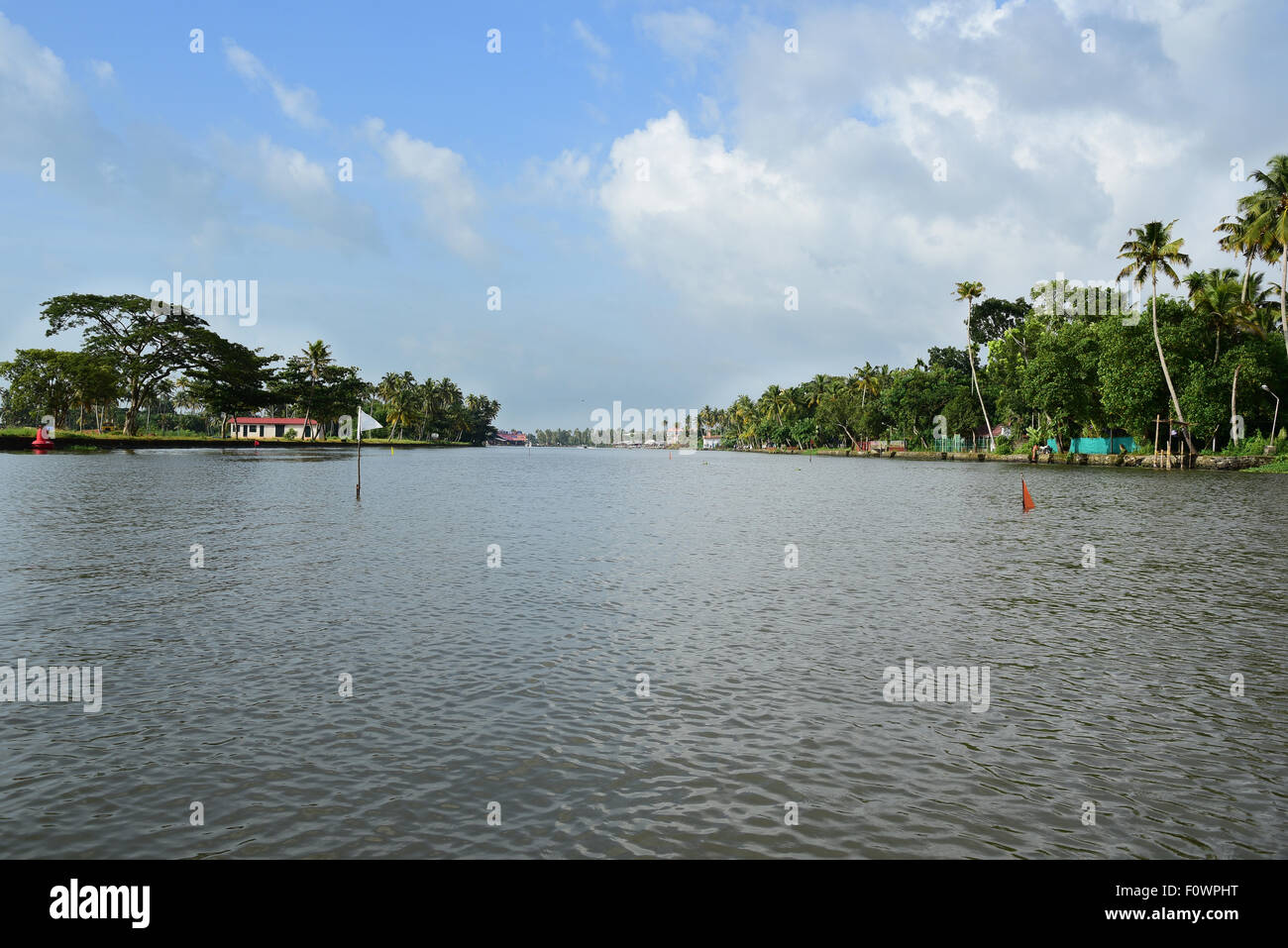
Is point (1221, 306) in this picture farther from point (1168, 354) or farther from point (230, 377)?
point (230, 377)

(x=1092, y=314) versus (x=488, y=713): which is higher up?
(x=1092, y=314)

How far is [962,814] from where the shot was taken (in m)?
6.62

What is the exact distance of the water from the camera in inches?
251

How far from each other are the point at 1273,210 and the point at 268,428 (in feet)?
553

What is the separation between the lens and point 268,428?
16975 cm

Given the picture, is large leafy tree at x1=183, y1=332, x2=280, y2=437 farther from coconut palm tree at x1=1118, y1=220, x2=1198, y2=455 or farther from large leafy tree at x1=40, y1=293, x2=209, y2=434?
coconut palm tree at x1=1118, y1=220, x2=1198, y2=455

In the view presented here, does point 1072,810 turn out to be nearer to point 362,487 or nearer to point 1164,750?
point 1164,750

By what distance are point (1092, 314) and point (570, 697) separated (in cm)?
11227

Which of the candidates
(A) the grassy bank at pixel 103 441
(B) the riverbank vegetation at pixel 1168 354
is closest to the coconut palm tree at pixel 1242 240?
(B) the riverbank vegetation at pixel 1168 354

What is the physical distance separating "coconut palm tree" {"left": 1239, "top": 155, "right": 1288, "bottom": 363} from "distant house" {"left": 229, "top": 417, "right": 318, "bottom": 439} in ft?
517

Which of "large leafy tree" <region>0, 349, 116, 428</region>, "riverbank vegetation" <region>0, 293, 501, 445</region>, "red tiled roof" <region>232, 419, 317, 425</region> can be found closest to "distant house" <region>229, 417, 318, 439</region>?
"red tiled roof" <region>232, 419, 317, 425</region>
